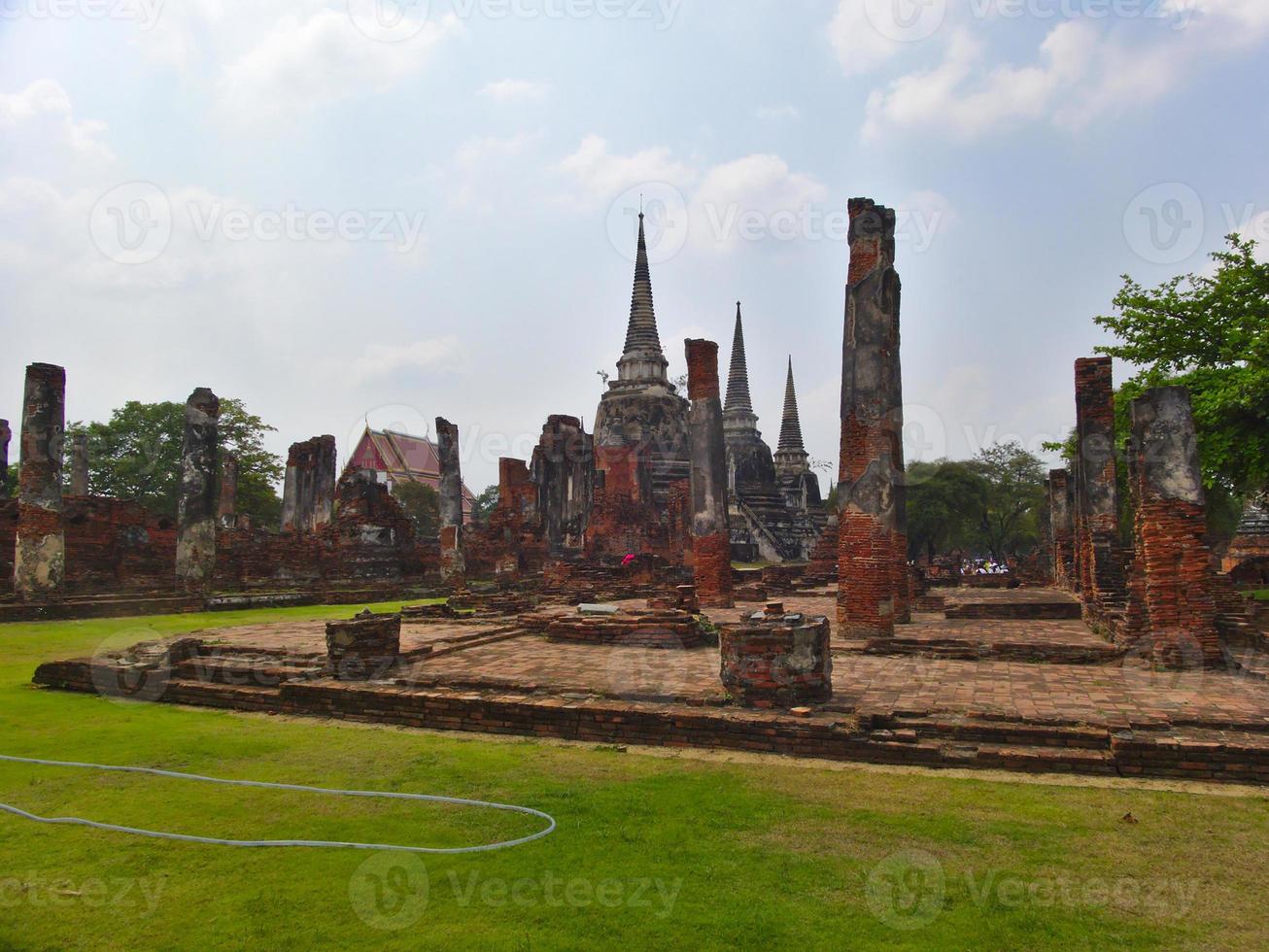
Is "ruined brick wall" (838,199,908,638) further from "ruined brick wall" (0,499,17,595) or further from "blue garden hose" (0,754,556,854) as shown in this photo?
"ruined brick wall" (0,499,17,595)

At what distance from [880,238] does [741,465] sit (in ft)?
116

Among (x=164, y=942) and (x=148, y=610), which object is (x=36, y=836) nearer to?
(x=164, y=942)

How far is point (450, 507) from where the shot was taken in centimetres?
2353

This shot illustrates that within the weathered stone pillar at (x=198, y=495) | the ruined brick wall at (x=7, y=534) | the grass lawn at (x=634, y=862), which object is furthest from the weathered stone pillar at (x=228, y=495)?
the grass lawn at (x=634, y=862)

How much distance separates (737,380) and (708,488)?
Answer: 37.2 m

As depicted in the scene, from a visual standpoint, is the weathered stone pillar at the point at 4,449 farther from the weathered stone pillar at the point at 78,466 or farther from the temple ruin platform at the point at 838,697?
the temple ruin platform at the point at 838,697

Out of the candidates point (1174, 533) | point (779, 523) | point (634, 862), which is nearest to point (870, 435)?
point (1174, 533)

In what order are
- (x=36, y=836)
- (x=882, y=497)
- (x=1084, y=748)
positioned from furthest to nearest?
(x=882, y=497) → (x=1084, y=748) → (x=36, y=836)

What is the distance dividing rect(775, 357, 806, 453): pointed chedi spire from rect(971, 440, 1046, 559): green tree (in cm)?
1253

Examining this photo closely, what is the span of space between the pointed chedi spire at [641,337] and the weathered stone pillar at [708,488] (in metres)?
29.1

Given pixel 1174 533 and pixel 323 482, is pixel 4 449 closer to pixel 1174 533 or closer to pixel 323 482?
pixel 323 482

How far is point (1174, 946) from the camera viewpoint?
274cm

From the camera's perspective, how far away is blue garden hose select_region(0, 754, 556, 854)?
3.56m

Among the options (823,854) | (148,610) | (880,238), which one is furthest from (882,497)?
(148,610)
